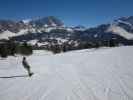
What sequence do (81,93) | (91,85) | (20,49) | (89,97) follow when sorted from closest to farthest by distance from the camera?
(89,97) < (81,93) < (91,85) < (20,49)

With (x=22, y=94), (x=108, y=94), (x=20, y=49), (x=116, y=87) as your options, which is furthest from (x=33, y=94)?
(x=20, y=49)

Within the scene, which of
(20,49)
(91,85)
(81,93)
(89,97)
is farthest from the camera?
(20,49)

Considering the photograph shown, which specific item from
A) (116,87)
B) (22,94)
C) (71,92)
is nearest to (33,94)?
(22,94)

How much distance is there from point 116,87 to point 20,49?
86421 mm

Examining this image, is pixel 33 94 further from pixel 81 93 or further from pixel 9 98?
pixel 81 93

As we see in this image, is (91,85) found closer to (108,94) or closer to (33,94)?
(108,94)

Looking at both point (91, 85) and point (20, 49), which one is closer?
point (91, 85)

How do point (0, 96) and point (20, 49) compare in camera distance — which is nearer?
point (0, 96)

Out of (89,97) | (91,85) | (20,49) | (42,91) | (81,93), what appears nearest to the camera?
(89,97)

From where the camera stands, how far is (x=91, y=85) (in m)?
13.1

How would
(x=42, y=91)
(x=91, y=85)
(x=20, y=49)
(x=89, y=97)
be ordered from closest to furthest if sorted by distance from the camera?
(x=89, y=97) < (x=42, y=91) < (x=91, y=85) < (x=20, y=49)

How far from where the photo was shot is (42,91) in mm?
12133

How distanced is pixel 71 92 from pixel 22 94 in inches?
112

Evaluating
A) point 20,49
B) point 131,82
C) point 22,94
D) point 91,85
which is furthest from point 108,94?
point 20,49
